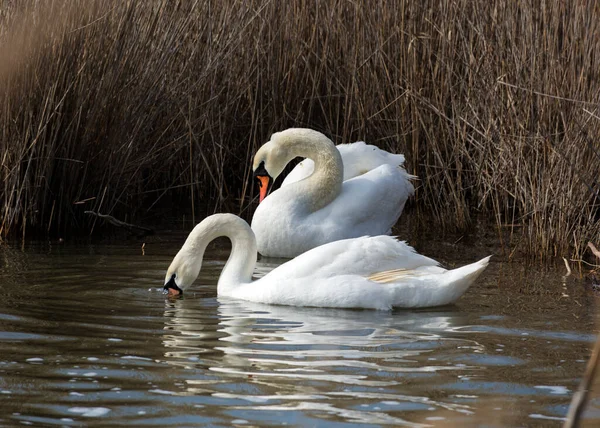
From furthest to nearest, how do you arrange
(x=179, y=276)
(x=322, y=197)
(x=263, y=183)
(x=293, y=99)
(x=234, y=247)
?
(x=293, y=99) → (x=263, y=183) → (x=322, y=197) → (x=234, y=247) → (x=179, y=276)

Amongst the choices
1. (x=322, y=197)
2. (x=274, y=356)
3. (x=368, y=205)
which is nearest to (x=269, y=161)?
(x=322, y=197)

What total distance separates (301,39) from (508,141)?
2627 millimetres

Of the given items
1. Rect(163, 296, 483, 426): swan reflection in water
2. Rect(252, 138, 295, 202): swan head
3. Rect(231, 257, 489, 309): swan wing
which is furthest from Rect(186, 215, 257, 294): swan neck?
Rect(252, 138, 295, 202): swan head

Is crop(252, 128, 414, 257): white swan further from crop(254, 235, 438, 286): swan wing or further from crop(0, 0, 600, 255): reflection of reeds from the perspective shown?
crop(254, 235, 438, 286): swan wing

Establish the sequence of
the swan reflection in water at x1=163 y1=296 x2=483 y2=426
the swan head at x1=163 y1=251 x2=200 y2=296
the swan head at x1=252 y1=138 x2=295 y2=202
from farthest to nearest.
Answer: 1. the swan head at x1=252 y1=138 x2=295 y2=202
2. the swan head at x1=163 y1=251 x2=200 y2=296
3. the swan reflection in water at x1=163 y1=296 x2=483 y2=426

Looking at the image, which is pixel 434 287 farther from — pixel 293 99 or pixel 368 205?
pixel 293 99

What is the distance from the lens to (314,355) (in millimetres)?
4812

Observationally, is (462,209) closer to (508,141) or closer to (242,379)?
(508,141)

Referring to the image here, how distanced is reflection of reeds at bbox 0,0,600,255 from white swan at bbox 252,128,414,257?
24.3 inches

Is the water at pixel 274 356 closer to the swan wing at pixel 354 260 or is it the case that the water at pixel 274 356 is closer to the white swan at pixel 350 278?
the white swan at pixel 350 278

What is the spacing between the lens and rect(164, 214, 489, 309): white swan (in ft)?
19.8

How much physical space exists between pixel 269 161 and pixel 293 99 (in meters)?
1.55

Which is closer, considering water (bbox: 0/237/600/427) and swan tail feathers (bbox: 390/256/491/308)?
water (bbox: 0/237/600/427)

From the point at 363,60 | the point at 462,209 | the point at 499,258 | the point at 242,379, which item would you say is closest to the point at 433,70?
the point at 363,60
